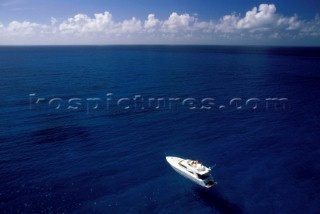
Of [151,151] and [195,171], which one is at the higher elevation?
[195,171]

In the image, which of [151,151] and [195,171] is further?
[151,151]

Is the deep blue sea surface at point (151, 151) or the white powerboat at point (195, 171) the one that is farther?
the white powerboat at point (195, 171)

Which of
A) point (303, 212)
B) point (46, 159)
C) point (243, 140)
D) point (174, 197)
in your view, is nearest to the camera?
point (303, 212)

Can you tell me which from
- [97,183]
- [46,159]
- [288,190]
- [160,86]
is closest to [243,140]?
[288,190]

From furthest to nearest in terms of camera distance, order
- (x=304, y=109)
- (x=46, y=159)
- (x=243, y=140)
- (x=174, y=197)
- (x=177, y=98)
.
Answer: (x=177, y=98) → (x=304, y=109) → (x=243, y=140) → (x=46, y=159) → (x=174, y=197)

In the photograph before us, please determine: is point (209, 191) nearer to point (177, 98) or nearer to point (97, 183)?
point (97, 183)

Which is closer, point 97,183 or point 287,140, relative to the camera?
point 97,183

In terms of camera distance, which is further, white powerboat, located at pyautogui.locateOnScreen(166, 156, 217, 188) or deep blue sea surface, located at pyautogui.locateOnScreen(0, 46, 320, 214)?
white powerboat, located at pyautogui.locateOnScreen(166, 156, 217, 188)

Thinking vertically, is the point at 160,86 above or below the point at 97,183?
above
